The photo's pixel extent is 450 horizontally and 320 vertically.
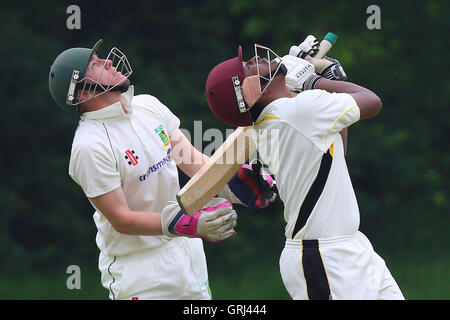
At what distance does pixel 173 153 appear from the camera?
4980 millimetres

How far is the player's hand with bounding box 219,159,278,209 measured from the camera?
14.9 ft

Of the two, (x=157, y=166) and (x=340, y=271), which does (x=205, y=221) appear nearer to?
(x=157, y=166)

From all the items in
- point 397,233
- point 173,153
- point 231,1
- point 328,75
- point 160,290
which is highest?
point 231,1

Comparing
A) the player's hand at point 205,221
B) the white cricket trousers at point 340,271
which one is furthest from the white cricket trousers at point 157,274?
the white cricket trousers at point 340,271

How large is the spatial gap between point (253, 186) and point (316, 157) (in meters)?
0.74

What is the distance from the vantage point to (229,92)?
3.98 meters

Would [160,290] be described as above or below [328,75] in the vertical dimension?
below

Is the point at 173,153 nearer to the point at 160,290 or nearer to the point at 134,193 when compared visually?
the point at 134,193

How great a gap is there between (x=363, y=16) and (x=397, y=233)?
2881mm

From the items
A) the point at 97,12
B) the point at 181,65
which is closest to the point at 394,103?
the point at 181,65

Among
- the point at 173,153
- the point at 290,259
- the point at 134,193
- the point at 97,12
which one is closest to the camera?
the point at 290,259

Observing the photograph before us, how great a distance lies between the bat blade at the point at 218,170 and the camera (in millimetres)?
4176

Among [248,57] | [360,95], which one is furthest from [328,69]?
[248,57]

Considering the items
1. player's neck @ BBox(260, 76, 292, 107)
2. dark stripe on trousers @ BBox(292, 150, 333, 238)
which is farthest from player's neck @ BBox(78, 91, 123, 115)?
dark stripe on trousers @ BBox(292, 150, 333, 238)
